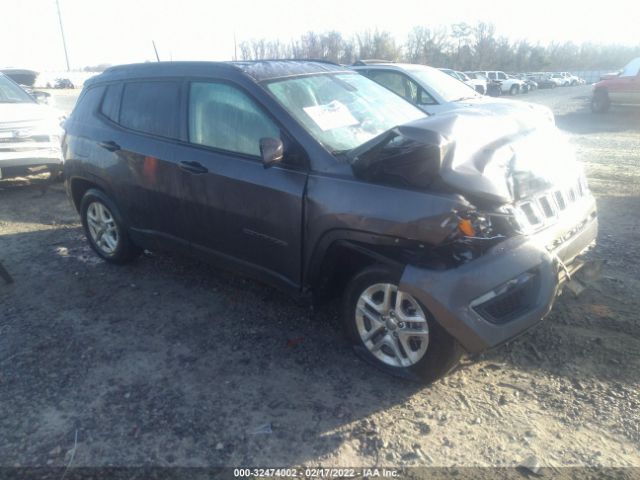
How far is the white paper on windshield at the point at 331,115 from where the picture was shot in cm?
344

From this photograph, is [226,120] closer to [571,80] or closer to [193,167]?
[193,167]

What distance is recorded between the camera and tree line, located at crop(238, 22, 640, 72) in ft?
213

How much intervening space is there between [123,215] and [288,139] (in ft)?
6.88

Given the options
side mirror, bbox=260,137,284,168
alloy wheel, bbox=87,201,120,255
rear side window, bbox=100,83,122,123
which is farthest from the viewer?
alloy wheel, bbox=87,201,120,255

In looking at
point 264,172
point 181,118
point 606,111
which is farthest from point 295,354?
point 606,111

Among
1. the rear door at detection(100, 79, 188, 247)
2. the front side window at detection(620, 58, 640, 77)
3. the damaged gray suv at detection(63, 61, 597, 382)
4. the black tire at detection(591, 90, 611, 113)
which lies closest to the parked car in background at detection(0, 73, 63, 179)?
the rear door at detection(100, 79, 188, 247)

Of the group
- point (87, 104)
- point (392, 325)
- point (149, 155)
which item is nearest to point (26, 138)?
point (87, 104)

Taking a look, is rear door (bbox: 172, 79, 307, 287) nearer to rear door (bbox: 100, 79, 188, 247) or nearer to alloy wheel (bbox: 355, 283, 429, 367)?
rear door (bbox: 100, 79, 188, 247)

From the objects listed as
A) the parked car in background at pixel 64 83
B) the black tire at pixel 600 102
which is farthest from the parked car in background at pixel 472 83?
the parked car in background at pixel 64 83

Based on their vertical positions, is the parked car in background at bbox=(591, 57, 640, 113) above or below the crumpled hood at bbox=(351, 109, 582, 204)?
below

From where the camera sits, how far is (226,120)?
370 cm

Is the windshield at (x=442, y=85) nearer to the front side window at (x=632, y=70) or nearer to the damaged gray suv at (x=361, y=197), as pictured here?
the damaged gray suv at (x=361, y=197)

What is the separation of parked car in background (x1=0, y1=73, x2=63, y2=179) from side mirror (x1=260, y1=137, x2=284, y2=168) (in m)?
5.68

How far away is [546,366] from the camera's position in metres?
3.15
